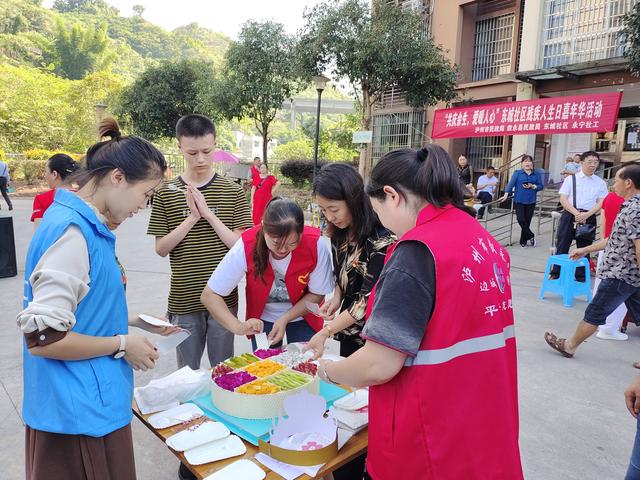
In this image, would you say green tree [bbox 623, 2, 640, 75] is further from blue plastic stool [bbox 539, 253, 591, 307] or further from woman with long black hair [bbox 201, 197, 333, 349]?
woman with long black hair [bbox 201, 197, 333, 349]

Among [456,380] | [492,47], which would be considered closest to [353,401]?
[456,380]

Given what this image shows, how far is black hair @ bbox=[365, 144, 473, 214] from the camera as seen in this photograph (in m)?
1.19

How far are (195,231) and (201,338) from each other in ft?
1.84

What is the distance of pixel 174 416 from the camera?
5.74 ft

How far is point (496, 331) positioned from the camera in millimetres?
1168

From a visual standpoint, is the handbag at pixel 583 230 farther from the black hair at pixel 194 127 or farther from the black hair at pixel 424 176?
the black hair at pixel 424 176

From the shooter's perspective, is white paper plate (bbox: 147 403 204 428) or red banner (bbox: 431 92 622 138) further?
red banner (bbox: 431 92 622 138)

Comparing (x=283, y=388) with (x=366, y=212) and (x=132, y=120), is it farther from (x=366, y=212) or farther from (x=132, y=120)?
(x=132, y=120)

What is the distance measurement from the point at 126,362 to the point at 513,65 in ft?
45.0

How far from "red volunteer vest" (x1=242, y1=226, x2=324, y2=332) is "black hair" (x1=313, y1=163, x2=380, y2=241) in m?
0.27

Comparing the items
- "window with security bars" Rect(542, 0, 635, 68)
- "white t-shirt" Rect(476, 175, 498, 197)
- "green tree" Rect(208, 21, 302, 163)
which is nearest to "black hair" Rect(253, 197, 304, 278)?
"white t-shirt" Rect(476, 175, 498, 197)

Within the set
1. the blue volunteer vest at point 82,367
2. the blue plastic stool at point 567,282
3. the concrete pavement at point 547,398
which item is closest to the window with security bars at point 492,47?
the blue plastic stool at point 567,282

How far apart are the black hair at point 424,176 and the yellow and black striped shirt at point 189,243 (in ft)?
4.42

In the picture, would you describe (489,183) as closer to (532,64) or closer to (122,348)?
(532,64)
